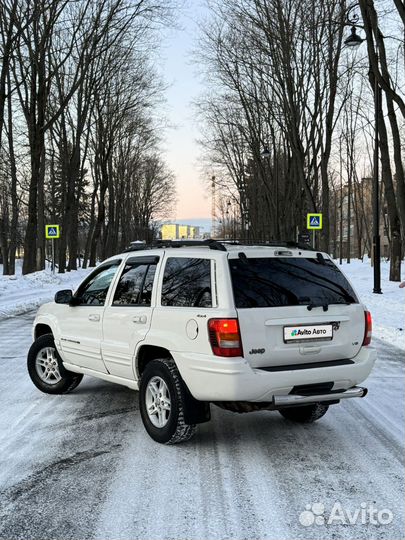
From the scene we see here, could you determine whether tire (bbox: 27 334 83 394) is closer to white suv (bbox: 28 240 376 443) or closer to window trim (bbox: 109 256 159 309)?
white suv (bbox: 28 240 376 443)

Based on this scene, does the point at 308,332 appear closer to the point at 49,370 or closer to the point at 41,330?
the point at 49,370

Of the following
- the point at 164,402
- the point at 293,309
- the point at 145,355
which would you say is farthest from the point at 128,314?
the point at 293,309

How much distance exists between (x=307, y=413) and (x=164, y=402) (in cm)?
149

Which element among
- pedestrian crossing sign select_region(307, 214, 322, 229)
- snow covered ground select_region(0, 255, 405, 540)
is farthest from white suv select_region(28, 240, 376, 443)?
pedestrian crossing sign select_region(307, 214, 322, 229)

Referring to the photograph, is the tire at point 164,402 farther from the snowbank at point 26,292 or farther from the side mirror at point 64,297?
the snowbank at point 26,292

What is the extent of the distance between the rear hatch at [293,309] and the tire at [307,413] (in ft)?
2.42

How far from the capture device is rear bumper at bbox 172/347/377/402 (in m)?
4.45

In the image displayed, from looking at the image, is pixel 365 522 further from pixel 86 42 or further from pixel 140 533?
pixel 86 42

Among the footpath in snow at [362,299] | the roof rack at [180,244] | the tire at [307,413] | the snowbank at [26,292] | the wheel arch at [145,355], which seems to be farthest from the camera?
the snowbank at [26,292]

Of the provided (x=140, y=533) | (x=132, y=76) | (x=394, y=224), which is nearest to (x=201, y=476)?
(x=140, y=533)

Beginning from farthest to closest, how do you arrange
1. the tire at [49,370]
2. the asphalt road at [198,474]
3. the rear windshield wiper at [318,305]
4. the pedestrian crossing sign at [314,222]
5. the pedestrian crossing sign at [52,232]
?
the pedestrian crossing sign at [52,232] → the pedestrian crossing sign at [314,222] → the tire at [49,370] → the rear windshield wiper at [318,305] → the asphalt road at [198,474]

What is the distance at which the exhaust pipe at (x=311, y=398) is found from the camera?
4531mm

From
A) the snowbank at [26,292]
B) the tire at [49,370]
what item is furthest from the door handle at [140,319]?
the snowbank at [26,292]

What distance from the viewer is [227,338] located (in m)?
4.49
